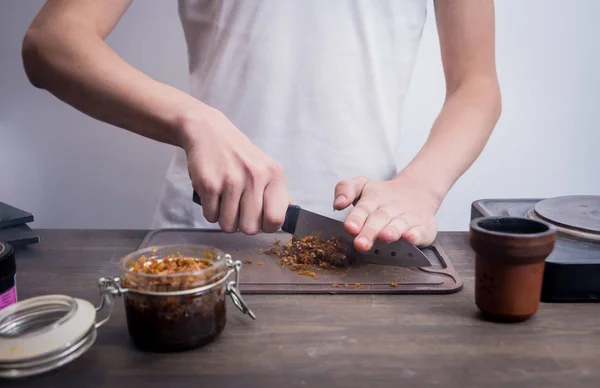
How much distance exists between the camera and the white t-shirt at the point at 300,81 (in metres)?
Answer: 1.24

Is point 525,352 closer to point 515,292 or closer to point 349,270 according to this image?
point 515,292

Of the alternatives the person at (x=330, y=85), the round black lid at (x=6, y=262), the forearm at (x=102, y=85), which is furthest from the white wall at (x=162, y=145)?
the round black lid at (x=6, y=262)

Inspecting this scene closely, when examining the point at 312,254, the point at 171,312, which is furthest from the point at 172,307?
the point at 312,254

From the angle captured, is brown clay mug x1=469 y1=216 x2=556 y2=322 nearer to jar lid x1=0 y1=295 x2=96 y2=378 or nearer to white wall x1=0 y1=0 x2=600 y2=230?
jar lid x1=0 y1=295 x2=96 y2=378

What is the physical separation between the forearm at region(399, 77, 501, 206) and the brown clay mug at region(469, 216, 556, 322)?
35cm

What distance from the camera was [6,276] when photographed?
67cm

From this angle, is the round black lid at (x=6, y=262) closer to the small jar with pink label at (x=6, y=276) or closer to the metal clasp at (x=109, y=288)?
the small jar with pink label at (x=6, y=276)

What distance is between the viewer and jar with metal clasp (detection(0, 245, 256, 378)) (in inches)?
22.3

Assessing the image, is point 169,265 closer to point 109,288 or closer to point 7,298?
point 109,288

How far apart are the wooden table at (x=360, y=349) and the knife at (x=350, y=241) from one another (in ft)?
0.35

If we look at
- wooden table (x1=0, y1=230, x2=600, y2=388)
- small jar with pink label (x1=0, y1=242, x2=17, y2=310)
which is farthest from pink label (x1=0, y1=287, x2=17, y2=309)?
wooden table (x1=0, y1=230, x2=600, y2=388)

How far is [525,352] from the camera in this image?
Result: 2.05 ft

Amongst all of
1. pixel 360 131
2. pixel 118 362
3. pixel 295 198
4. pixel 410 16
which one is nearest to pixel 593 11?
pixel 410 16

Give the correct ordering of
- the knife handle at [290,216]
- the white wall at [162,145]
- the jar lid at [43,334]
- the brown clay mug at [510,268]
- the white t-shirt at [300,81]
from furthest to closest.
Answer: the white wall at [162,145] < the white t-shirt at [300,81] < the knife handle at [290,216] < the brown clay mug at [510,268] < the jar lid at [43,334]
